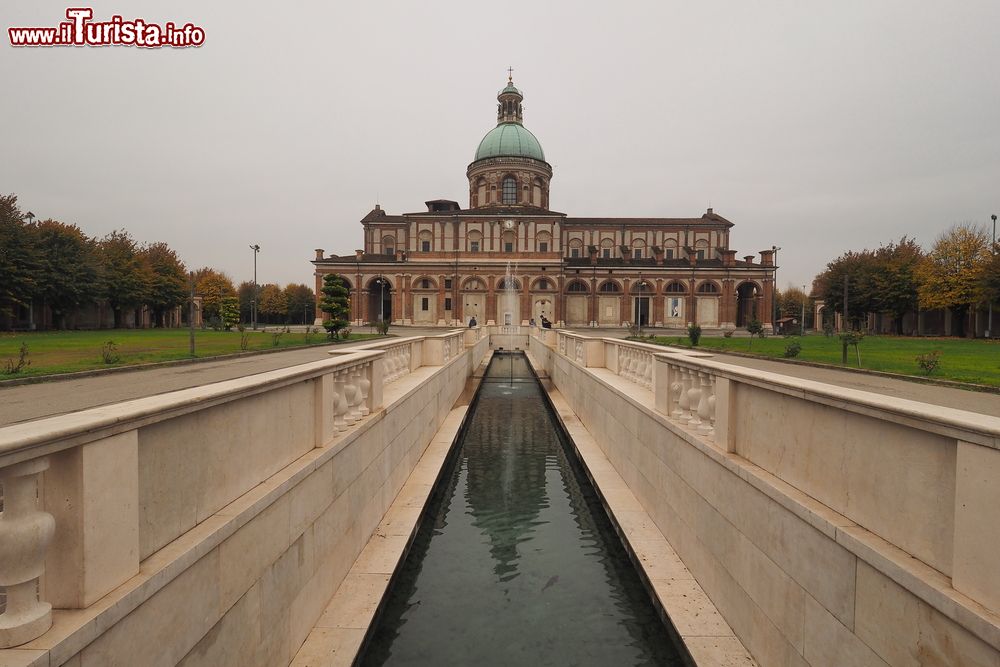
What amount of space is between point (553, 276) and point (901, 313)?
3335 centimetres

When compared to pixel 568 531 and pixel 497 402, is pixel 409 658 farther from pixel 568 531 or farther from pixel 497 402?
pixel 497 402

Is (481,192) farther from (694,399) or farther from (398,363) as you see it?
(694,399)

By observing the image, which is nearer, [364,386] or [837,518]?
[837,518]

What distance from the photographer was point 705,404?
5.10 m

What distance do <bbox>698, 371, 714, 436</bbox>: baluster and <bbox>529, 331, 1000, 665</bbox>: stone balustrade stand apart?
0.04 feet

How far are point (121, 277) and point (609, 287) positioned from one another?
49740 mm

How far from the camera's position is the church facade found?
60719 mm

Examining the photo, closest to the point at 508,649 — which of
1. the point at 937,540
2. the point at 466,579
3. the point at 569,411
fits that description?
the point at 466,579

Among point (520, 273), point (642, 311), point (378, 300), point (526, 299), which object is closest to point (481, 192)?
point (520, 273)

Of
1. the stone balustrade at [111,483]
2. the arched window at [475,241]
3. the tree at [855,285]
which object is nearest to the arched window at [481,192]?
the arched window at [475,241]

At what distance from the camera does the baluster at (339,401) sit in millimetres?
5242

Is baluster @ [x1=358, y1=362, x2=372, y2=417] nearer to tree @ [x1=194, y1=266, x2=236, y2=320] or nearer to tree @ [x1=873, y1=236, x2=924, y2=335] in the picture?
tree @ [x1=873, y1=236, x2=924, y2=335]

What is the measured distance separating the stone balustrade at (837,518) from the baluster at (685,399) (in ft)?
0.44

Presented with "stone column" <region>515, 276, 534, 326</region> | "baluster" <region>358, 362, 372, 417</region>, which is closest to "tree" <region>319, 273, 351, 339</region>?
"stone column" <region>515, 276, 534, 326</region>
